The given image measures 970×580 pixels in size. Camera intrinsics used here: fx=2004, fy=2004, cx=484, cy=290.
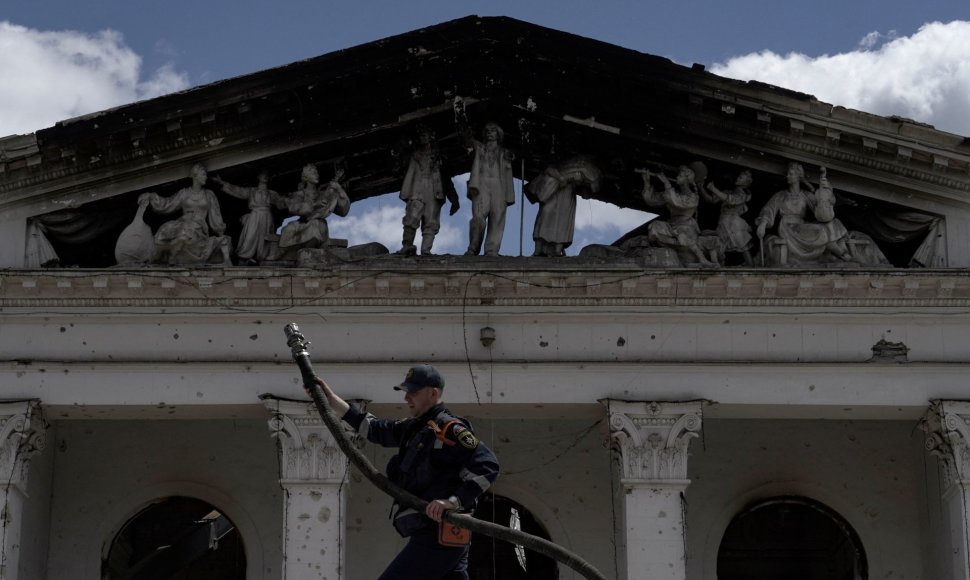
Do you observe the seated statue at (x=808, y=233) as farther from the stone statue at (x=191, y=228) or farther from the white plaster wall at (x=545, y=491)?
the stone statue at (x=191, y=228)

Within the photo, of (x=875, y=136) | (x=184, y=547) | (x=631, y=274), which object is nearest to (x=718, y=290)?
(x=631, y=274)

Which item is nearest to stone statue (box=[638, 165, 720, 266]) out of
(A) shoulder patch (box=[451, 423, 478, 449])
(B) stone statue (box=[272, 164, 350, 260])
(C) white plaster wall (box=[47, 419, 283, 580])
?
(B) stone statue (box=[272, 164, 350, 260])

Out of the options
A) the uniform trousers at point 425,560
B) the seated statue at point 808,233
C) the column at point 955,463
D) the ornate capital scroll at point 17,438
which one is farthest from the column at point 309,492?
the uniform trousers at point 425,560

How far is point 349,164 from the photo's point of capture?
24.1 m

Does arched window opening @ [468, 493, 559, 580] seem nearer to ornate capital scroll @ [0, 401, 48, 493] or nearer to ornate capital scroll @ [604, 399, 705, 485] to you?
ornate capital scroll @ [604, 399, 705, 485]

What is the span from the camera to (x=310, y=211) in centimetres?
2345

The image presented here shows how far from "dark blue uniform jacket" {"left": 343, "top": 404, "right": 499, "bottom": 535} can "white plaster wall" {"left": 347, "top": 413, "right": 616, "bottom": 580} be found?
38.7 feet

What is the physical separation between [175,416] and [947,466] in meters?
8.84

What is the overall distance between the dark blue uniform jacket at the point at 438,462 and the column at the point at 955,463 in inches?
432

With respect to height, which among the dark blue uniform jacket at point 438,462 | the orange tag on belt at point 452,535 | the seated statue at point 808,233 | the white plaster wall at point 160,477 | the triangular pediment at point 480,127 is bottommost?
the orange tag on belt at point 452,535

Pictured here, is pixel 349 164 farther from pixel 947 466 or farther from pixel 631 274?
pixel 947 466

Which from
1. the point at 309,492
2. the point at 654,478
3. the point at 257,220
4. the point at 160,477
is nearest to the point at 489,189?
the point at 257,220

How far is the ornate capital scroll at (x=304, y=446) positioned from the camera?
22.2 metres

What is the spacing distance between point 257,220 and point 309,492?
344 centimetres
